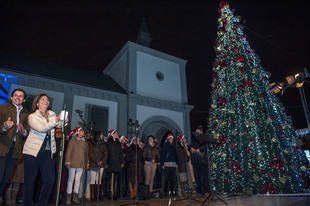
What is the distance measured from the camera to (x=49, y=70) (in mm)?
14570

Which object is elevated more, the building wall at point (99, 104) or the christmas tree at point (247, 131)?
the building wall at point (99, 104)

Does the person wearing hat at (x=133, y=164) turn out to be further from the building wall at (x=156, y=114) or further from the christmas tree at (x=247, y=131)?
the building wall at (x=156, y=114)

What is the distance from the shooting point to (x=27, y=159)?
3.04 metres

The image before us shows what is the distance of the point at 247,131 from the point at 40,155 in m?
6.37

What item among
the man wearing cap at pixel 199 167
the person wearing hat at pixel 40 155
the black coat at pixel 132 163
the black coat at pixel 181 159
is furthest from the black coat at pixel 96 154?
the man wearing cap at pixel 199 167

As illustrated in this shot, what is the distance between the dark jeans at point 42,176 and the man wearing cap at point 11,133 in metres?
0.54

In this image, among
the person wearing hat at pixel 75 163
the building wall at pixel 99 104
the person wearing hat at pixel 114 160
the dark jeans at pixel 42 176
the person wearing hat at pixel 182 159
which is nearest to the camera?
the dark jeans at pixel 42 176

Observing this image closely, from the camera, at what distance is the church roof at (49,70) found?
12.7 metres

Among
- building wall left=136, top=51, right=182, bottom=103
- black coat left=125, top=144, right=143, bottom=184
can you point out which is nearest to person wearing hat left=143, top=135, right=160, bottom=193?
black coat left=125, top=144, right=143, bottom=184

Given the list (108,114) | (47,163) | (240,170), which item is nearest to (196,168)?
(240,170)

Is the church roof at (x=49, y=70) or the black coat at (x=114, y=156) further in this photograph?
the church roof at (x=49, y=70)

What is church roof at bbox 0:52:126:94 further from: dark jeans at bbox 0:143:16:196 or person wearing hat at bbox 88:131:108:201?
dark jeans at bbox 0:143:16:196

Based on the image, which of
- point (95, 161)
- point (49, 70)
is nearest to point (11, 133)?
point (95, 161)

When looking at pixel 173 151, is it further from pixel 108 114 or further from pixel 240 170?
pixel 108 114
